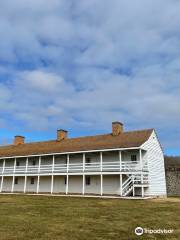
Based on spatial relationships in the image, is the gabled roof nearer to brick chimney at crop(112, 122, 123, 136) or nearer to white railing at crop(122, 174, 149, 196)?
brick chimney at crop(112, 122, 123, 136)

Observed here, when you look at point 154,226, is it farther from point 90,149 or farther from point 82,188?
point 82,188

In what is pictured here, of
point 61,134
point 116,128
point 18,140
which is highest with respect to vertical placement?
point 18,140

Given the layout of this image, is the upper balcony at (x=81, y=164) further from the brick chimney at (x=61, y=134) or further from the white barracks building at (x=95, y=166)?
the brick chimney at (x=61, y=134)

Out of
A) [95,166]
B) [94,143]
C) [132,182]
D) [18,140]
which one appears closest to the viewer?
[132,182]

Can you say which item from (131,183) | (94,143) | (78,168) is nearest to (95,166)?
(78,168)

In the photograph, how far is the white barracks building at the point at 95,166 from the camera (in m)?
25.7

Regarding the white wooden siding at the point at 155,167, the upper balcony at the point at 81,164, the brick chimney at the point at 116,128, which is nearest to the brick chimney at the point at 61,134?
the upper balcony at the point at 81,164

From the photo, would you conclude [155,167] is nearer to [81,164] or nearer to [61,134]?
[81,164]

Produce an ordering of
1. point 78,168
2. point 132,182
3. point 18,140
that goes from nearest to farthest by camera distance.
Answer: point 132,182 → point 78,168 → point 18,140

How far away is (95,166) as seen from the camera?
27.4m

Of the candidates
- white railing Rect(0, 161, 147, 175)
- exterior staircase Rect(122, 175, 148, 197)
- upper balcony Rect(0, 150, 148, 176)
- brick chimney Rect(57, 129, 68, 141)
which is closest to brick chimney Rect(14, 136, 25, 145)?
upper balcony Rect(0, 150, 148, 176)

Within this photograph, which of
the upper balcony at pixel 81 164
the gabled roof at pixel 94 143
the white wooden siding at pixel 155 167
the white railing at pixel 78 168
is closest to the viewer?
the white railing at pixel 78 168

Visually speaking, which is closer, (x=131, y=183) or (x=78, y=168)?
(x=131, y=183)

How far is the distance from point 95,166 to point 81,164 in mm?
2067
